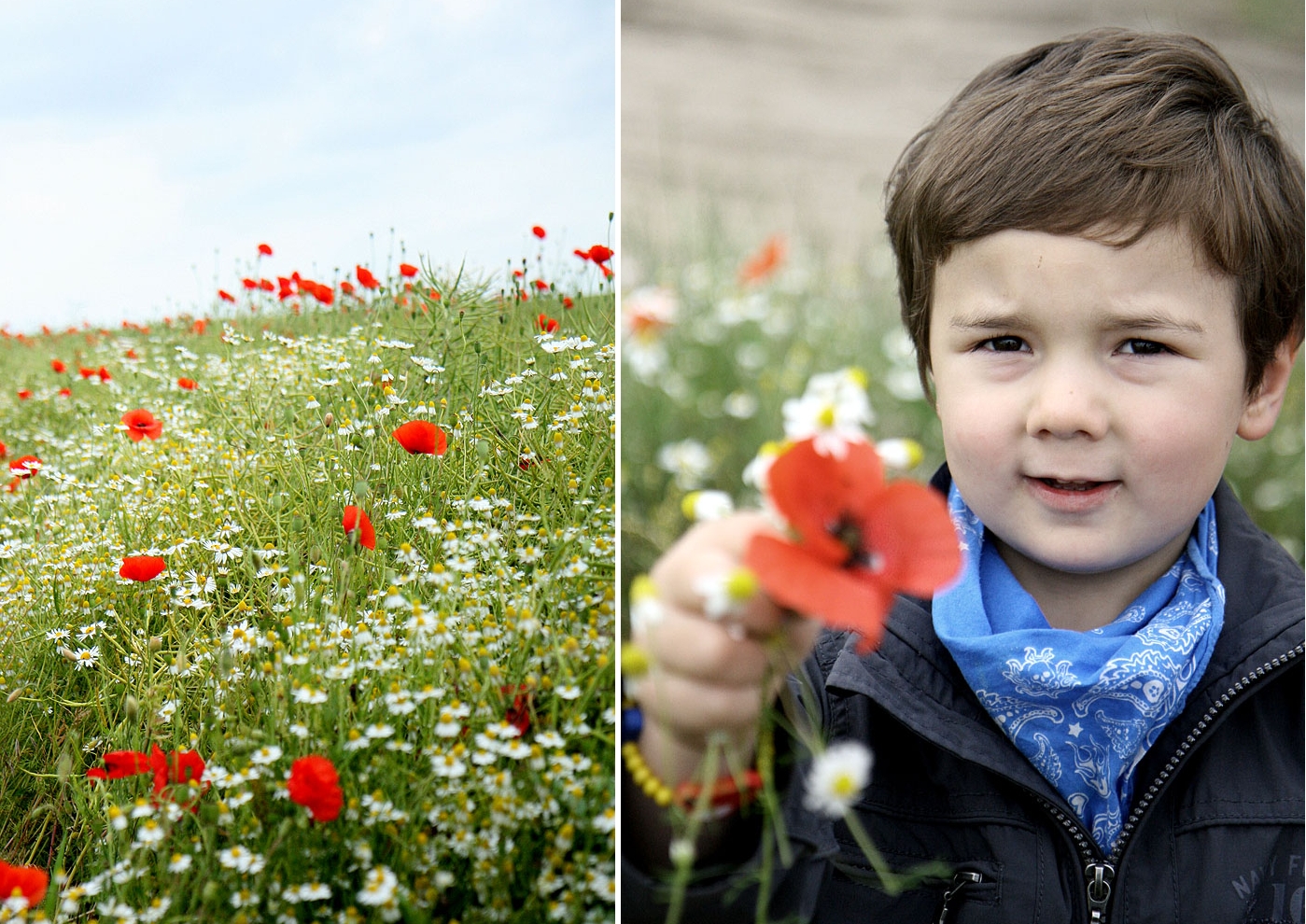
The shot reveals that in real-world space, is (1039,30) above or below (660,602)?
above

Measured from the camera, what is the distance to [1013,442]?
80 centimetres

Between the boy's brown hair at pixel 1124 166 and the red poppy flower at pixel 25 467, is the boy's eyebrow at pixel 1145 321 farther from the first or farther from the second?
the red poppy flower at pixel 25 467

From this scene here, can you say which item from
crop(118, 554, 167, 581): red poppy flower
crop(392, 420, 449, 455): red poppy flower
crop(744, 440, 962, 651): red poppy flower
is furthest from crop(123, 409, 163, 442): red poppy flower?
crop(744, 440, 962, 651): red poppy flower

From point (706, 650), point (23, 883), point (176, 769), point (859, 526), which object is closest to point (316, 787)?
point (176, 769)

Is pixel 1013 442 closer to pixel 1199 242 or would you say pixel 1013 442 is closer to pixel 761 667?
pixel 1199 242

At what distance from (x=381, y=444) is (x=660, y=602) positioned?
0.51 meters

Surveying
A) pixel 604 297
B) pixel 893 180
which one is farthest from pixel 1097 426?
pixel 604 297

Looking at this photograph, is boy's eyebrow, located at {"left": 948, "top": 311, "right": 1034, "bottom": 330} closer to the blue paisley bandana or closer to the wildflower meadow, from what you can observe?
the blue paisley bandana

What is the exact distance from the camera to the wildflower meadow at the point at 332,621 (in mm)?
832

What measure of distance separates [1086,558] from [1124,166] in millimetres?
286

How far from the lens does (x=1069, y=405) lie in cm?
76

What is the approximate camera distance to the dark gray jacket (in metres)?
0.84

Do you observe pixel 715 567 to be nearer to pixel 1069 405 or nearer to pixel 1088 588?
pixel 1069 405

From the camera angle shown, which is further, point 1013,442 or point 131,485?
point 131,485
